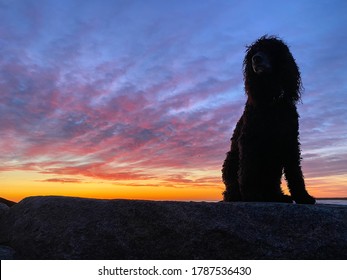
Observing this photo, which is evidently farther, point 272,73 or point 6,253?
point 272,73

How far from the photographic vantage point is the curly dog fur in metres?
5.48

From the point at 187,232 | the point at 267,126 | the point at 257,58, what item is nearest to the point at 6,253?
the point at 187,232

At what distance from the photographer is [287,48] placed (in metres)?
5.98

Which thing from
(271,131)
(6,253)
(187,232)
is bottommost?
(6,253)

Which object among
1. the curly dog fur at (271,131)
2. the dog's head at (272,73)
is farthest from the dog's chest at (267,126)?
the dog's head at (272,73)

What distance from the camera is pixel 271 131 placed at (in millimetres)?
5449

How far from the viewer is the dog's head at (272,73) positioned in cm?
563

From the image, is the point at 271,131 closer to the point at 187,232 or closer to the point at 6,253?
the point at 187,232

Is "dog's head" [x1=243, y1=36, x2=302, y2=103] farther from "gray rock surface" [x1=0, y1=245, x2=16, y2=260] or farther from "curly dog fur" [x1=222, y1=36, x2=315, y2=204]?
"gray rock surface" [x1=0, y1=245, x2=16, y2=260]

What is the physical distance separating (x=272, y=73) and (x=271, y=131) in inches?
39.8

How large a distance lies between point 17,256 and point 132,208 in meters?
1.66

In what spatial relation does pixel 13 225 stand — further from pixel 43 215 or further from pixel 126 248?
pixel 126 248

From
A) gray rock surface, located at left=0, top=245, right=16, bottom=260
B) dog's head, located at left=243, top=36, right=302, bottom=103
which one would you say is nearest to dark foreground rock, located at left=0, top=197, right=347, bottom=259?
gray rock surface, located at left=0, top=245, right=16, bottom=260
